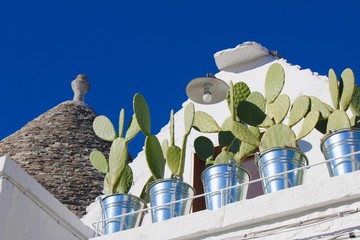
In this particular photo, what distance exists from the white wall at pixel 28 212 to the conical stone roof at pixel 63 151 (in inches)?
152

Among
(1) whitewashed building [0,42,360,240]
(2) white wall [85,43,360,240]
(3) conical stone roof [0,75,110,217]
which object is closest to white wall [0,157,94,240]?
(1) whitewashed building [0,42,360,240]

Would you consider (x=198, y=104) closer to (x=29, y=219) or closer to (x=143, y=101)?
(x=143, y=101)

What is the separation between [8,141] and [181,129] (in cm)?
561

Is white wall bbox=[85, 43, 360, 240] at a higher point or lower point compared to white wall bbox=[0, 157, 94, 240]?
lower

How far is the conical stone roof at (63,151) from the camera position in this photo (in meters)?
11.9

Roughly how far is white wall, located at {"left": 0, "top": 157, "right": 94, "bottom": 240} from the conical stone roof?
152 inches

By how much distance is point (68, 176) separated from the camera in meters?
12.5

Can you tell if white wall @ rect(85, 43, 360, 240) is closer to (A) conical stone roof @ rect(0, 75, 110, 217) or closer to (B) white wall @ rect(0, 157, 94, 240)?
(B) white wall @ rect(0, 157, 94, 240)

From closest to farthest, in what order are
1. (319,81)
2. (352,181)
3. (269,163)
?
(352,181), (269,163), (319,81)

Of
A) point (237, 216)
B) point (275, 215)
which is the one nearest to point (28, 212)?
point (237, 216)

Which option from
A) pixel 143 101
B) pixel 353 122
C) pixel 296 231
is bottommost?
pixel 296 231

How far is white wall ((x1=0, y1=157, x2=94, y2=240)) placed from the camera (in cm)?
628

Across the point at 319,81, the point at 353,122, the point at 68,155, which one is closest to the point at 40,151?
the point at 68,155

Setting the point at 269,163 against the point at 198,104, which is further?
the point at 198,104
